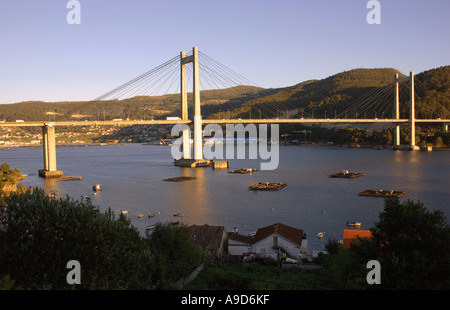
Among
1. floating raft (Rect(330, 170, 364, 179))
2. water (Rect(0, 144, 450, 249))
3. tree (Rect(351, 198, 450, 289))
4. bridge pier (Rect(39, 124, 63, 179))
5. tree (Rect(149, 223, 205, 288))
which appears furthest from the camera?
bridge pier (Rect(39, 124, 63, 179))

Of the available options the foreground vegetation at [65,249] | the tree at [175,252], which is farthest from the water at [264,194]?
the foreground vegetation at [65,249]

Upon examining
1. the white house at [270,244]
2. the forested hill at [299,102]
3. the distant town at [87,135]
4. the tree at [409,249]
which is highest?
the forested hill at [299,102]

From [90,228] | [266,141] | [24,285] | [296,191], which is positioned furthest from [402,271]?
[266,141]

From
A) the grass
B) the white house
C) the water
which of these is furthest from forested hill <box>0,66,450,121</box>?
the grass

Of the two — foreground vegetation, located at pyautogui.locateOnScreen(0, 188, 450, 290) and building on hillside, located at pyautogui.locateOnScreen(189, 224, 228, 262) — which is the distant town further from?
foreground vegetation, located at pyautogui.locateOnScreen(0, 188, 450, 290)

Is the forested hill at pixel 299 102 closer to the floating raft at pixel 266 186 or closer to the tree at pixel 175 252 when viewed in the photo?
the floating raft at pixel 266 186

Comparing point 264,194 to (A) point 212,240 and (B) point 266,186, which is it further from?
(A) point 212,240
